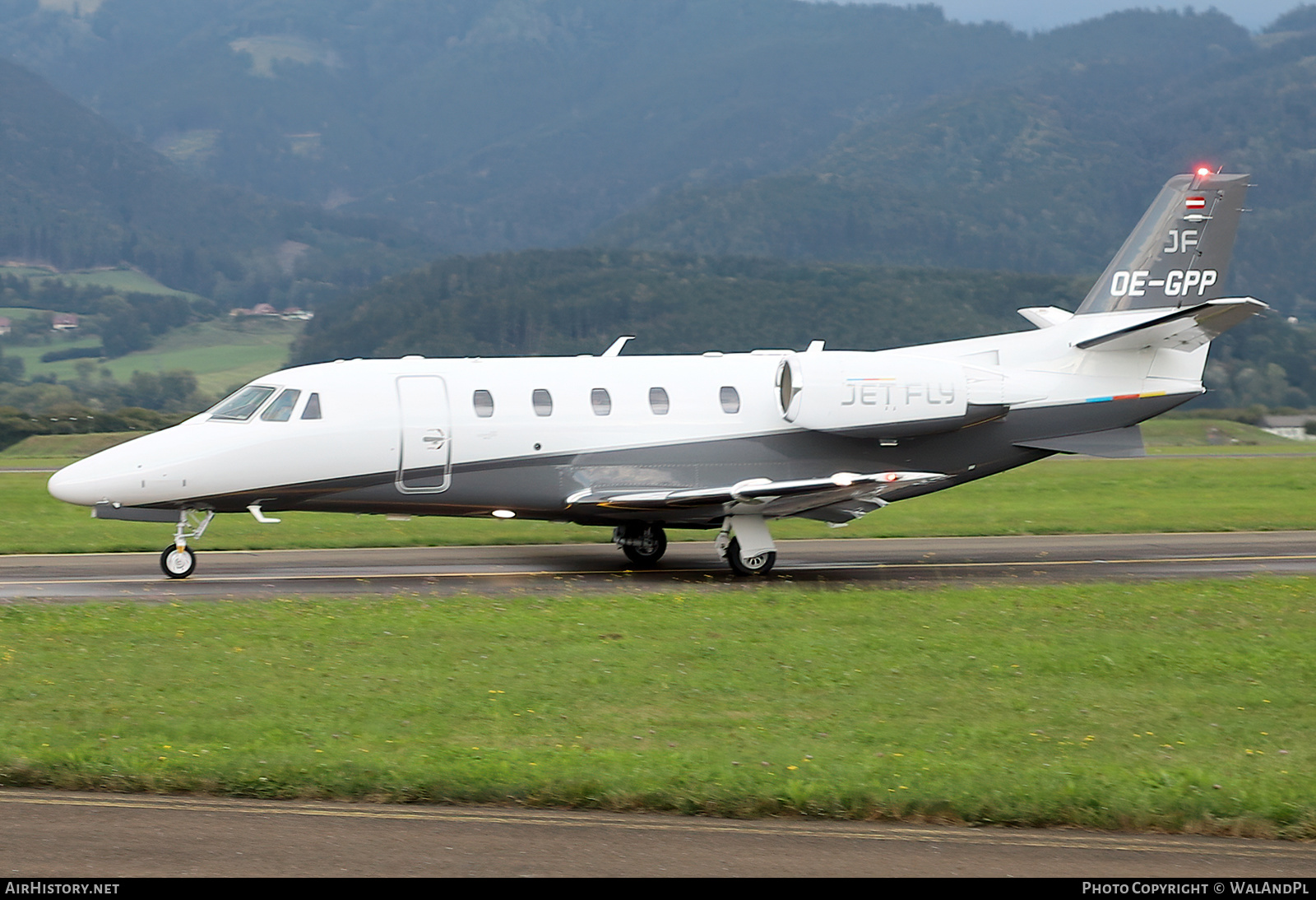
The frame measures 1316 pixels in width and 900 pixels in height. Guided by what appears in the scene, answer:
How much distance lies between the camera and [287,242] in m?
198

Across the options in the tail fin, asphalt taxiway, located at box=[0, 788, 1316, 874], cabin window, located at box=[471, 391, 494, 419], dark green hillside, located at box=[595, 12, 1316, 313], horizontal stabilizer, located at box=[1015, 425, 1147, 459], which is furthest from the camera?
dark green hillside, located at box=[595, 12, 1316, 313]

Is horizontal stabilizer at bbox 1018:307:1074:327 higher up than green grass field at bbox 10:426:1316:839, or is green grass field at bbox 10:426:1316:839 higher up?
horizontal stabilizer at bbox 1018:307:1074:327

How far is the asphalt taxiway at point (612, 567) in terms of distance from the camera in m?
20.1

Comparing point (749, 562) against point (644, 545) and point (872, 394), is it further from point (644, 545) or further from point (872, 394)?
point (872, 394)

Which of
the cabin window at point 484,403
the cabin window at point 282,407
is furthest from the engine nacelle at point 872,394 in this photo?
the cabin window at point 282,407

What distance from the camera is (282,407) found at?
20781 mm

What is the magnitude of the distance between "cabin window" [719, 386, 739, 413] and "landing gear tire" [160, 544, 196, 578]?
8762mm

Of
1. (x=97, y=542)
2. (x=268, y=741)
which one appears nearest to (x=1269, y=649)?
(x=268, y=741)

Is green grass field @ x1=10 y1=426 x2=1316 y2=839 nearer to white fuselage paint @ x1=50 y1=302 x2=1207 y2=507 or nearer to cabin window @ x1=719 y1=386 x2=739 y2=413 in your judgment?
white fuselage paint @ x1=50 y1=302 x2=1207 y2=507

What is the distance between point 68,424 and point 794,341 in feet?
207

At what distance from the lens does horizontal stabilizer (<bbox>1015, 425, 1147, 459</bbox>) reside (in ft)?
78.3

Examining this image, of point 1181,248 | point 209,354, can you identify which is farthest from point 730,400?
point 209,354

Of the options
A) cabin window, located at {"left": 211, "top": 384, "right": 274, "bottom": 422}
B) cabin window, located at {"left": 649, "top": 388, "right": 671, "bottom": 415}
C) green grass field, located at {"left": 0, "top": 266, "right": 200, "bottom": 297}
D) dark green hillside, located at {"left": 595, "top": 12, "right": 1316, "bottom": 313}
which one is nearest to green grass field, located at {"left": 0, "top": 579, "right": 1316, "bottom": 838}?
cabin window, located at {"left": 211, "top": 384, "right": 274, "bottom": 422}
